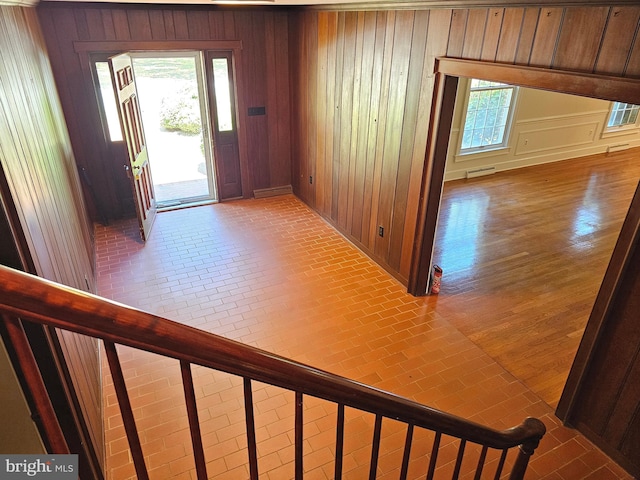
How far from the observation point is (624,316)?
2.39 m

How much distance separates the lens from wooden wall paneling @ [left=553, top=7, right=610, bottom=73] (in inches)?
87.7

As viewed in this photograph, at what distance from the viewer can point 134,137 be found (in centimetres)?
491

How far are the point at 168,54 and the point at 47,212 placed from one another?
11.8 ft

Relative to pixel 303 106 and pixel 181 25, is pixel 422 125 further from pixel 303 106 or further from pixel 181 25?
pixel 181 25

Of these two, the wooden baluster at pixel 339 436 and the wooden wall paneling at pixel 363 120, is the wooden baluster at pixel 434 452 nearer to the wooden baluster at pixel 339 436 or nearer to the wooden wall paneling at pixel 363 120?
the wooden baluster at pixel 339 436

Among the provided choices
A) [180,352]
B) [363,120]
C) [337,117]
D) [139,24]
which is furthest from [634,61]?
[139,24]

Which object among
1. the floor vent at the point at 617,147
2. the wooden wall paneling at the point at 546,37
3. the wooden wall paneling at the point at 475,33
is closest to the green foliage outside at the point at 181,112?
the wooden wall paneling at the point at 475,33

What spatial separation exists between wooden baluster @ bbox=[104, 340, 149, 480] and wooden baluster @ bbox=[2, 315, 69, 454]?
111 mm

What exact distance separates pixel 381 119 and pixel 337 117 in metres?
0.89

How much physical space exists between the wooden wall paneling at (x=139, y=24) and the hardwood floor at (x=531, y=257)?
4.25m

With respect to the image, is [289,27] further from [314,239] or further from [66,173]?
[66,173]

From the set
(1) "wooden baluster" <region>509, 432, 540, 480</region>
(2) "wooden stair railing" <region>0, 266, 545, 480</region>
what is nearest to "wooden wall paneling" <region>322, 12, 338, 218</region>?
(1) "wooden baluster" <region>509, 432, 540, 480</region>

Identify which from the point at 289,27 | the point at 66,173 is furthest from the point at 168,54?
the point at 66,173

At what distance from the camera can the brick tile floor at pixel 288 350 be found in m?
2.59
